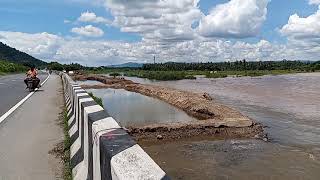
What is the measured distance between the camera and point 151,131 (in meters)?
16.1

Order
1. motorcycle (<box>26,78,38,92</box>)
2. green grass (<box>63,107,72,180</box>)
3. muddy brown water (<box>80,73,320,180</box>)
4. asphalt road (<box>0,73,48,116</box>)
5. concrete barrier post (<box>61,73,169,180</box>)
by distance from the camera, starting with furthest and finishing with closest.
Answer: motorcycle (<box>26,78,38,92</box>) → asphalt road (<box>0,73,48,116</box>) → muddy brown water (<box>80,73,320,180</box>) → green grass (<box>63,107,72,180</box>) → concrete barrier post (<box>61,73,169,180</box>)

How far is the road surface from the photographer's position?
6.11m

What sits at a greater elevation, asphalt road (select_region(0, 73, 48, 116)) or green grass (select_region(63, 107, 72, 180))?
green grass (select_region(63, 107, 72, 180))

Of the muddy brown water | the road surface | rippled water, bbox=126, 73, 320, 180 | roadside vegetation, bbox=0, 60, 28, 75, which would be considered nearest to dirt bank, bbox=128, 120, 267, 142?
the muddy brown water

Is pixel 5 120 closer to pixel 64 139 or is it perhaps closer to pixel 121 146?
pixel 64 139

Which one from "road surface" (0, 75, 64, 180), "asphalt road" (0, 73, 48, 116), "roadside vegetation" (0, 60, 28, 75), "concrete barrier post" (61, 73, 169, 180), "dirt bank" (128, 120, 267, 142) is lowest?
"roadside vegetation" (0, 60, 28, 75)

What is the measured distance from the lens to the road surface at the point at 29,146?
6105mm

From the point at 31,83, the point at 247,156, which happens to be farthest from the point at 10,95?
the point at 247,156

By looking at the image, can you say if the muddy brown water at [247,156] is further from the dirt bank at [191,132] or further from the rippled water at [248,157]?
the dirt bank at [191,132]

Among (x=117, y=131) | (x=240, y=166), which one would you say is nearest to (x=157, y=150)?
(x=240, y=166)

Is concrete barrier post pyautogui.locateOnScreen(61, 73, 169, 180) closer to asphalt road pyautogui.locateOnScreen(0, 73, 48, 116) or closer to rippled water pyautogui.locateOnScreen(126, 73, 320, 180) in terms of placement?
rippled water pyautogui.locateOnScreen(126, 73, 320, 180)

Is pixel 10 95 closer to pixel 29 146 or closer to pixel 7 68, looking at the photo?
pixel 29 146

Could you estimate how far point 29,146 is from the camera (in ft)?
25.8

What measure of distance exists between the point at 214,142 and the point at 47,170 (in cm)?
974
